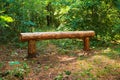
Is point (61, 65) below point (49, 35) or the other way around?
below

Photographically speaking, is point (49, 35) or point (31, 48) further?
point (49, 35)

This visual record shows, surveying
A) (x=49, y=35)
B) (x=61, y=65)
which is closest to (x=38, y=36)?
(x=49, y=35)

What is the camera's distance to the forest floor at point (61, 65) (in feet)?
20.1

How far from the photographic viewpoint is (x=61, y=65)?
7.02m

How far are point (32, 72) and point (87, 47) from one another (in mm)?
3156

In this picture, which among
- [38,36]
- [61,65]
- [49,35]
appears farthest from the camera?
[49,35]

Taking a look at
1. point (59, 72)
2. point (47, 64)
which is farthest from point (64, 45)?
point (59, 72)

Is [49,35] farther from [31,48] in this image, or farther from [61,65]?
[61,65]

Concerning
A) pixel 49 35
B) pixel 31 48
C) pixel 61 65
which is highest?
Result: pixel 49 35

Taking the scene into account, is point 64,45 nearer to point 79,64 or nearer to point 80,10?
point 80,10

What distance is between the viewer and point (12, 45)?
380 inches

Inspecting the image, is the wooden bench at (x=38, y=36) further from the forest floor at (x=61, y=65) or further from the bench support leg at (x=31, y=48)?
the forest floor at (x=61, y=65)

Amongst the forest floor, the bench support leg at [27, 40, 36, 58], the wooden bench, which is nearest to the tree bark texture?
the wooden bench

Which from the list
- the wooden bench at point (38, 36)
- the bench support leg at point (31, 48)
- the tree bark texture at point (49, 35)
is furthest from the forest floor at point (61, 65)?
the tree bark texture at point (49, 35)
